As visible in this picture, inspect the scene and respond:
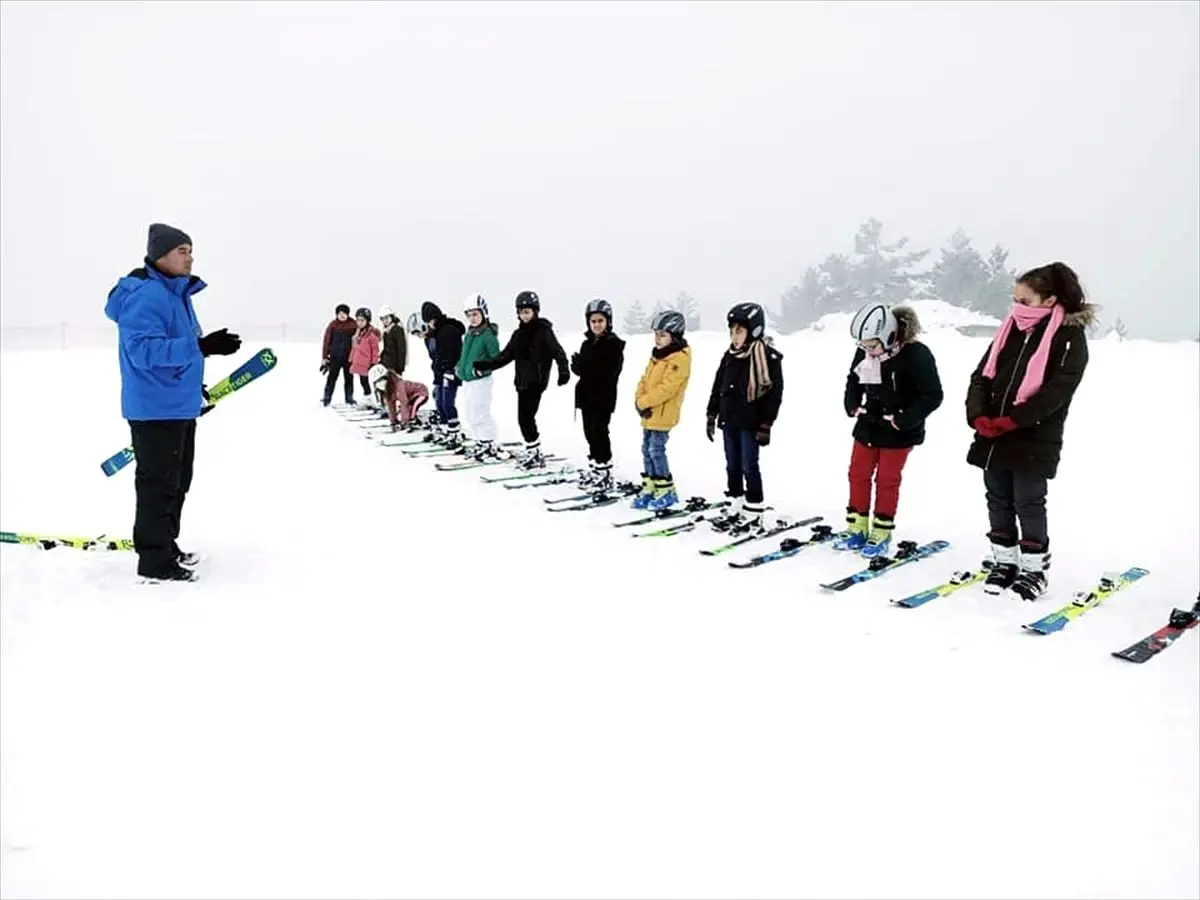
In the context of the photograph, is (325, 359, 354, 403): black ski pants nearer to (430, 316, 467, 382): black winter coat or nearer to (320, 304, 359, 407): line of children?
(320, 304, 359, 407): line of children

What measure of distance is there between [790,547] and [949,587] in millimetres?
1355

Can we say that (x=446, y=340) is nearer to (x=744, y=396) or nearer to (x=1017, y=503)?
(x=744, y=396)

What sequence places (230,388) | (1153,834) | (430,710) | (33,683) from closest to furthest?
(1153,834) < (430,710) < (33,683) < (230,388)

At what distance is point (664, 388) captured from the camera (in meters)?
8.08

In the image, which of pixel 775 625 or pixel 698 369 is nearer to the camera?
pixel 775 625

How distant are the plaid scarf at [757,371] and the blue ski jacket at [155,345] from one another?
4343 mm

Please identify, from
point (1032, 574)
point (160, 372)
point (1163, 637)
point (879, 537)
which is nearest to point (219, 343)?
point (160, 372)

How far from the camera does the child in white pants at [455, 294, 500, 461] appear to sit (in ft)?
36.8

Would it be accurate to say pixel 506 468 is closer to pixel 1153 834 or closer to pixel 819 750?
pixel 819 750

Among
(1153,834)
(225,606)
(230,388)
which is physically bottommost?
(1153,834)

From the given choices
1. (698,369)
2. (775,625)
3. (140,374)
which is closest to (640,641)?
(775,625)

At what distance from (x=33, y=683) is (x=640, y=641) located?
3204 mm

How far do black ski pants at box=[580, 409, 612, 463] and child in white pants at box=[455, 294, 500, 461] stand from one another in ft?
7.24

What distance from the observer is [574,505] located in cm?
869
